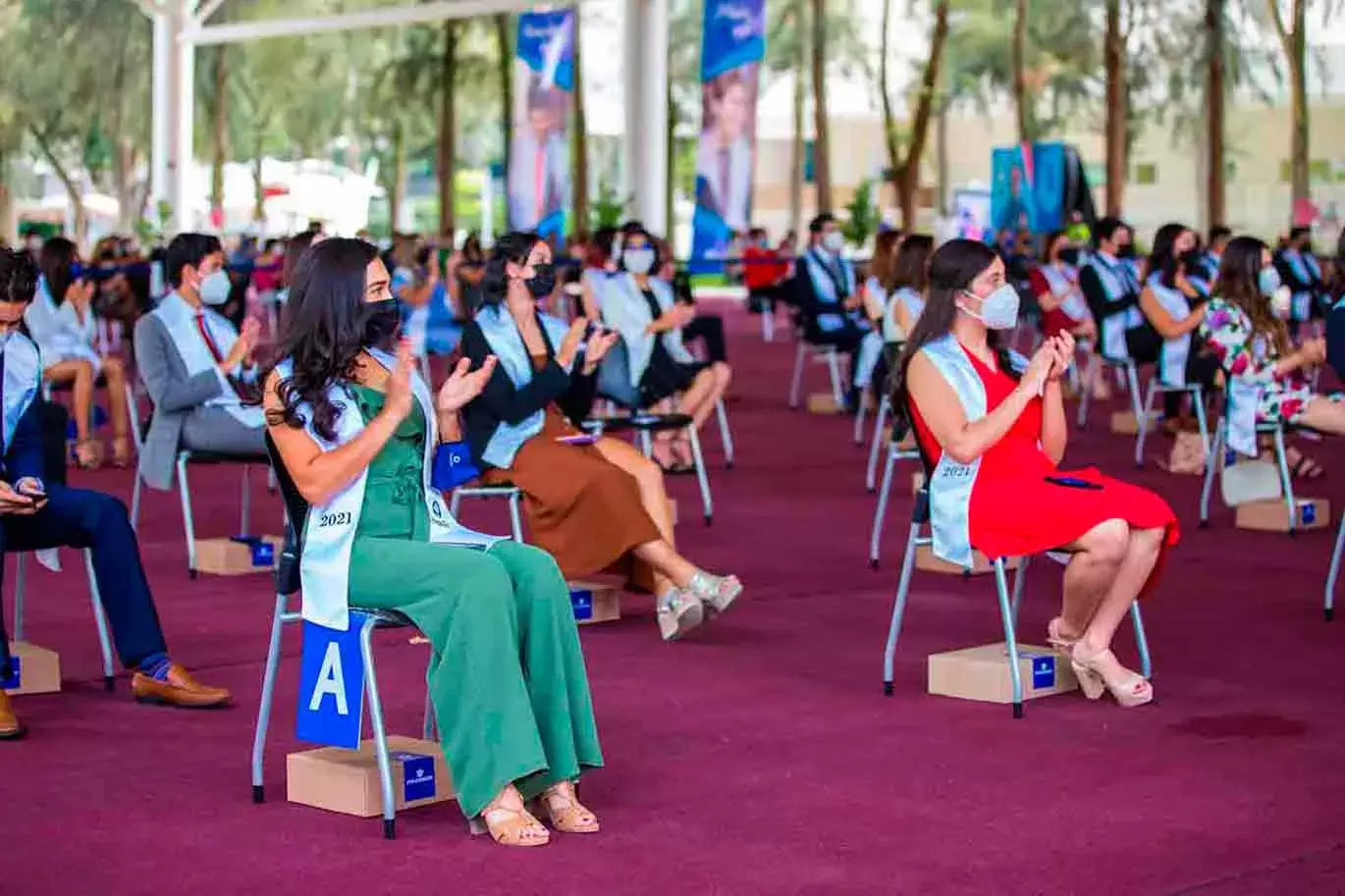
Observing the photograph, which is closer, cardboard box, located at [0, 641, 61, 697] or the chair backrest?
the chair backrest

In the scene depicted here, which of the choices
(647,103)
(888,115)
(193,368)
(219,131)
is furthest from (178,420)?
(219,131)

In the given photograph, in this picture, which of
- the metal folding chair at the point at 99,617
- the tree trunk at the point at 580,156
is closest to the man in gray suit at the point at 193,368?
the metal folding chair at the point at 99,617

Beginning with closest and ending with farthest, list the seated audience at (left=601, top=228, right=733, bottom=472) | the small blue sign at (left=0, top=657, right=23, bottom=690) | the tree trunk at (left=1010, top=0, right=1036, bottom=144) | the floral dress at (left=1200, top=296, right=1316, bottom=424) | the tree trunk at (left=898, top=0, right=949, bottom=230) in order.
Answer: the small blue sign at (left=0, top=657, right=23, bottom=690) → the floral dress at (left=1200, top=296, right=1316, bottom=424) → the seated audience at (left=601, top=228, right=733, bottom=472) → the tree trunk at (left=898, top=0, right=949, bottom=230) → the tree trunk at (left=1010, top=0, right=1036, bottom=144)

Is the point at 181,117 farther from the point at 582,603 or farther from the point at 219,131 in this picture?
the point at 582,603

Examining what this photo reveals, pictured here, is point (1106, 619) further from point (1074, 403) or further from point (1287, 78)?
point (1287, 78)

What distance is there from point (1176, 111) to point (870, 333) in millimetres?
29779

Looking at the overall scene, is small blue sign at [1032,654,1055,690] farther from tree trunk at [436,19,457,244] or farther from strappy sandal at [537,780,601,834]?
tree trunk at [436,19,457,244]

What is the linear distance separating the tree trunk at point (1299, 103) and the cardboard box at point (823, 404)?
16.8 m

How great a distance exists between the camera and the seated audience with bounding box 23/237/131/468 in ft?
38.5

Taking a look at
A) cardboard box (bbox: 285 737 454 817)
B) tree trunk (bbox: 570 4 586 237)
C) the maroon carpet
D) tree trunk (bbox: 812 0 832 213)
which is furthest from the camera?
tree trunk (bbox: 812 0 832 213)

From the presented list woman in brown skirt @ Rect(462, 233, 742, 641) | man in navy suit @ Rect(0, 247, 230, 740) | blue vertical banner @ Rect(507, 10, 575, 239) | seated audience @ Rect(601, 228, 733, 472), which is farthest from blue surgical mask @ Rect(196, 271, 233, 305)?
blue vertical banner @ Rect(507, 10, 575, 239)

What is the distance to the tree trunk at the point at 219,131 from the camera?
39625mm

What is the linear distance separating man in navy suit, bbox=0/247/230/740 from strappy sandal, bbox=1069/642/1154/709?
2193 millimetres

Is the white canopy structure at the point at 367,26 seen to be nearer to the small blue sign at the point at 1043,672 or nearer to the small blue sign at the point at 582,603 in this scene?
the small blue sign at the point at 582,603
